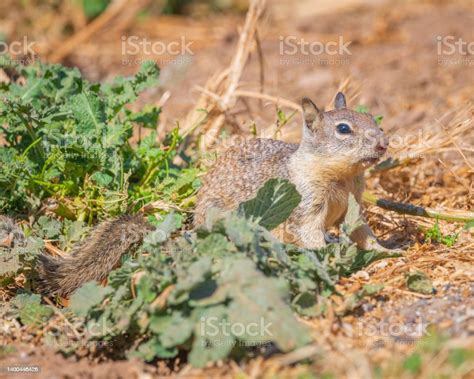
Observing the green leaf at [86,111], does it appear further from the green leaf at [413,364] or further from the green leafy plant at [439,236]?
the green leaf at [413,364]

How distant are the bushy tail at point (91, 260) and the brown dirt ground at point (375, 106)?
26.2 inches

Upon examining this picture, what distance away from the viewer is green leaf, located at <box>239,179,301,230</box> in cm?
415

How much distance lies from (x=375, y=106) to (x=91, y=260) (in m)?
4.56

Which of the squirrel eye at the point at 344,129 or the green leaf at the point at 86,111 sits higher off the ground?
the green leaf at the point at 86,111

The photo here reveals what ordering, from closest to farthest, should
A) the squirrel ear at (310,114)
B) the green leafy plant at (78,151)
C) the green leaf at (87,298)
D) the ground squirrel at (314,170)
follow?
the green leaf at (87,298) < the ground squirrel at (314,170) < the squirrel ear at (310,114) < the green leafy plant at (78,151)

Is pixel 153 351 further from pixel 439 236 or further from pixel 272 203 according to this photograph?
pixel 439 236

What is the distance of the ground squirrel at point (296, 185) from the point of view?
15.0 ft

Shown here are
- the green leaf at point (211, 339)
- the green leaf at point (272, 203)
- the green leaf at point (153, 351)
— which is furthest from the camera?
the green leaf at point (272, 203)

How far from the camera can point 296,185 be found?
4828 millimetres

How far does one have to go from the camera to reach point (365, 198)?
5566 millimetres

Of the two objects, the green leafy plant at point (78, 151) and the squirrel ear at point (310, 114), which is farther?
the green leafy plant at point (78, 151)

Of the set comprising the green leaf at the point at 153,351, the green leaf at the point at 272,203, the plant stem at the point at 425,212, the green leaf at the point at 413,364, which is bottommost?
the green leaf at the point at 153,351

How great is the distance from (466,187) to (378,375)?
108 inches

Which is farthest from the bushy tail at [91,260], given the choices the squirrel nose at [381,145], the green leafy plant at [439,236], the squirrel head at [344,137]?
the green leafy plant at [439,236]
